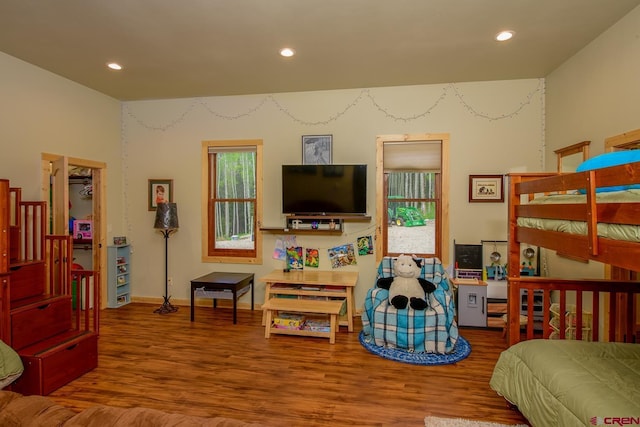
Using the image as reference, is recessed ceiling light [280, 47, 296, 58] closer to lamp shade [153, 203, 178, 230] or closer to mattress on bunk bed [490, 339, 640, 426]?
lamp shade [153, 203, 178, 230]

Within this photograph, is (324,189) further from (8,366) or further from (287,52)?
(8,366)

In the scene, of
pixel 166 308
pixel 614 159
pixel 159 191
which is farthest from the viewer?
pixel 159 191

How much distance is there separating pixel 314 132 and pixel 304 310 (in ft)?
7.48

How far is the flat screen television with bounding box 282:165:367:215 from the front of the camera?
4.18 m

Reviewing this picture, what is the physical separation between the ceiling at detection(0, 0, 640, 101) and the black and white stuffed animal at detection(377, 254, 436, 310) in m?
2.14

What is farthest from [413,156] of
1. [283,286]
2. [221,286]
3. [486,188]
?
[221,286]

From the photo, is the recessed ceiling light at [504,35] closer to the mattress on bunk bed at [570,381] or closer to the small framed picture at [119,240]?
the mattress on bunk bed at [570,381]

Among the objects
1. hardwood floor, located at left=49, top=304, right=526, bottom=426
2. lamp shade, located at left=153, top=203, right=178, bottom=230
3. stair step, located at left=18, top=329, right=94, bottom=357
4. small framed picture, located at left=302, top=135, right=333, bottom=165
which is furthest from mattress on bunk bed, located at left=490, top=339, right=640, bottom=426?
lamp shade, located at left=153, top=203, right=178, bottom=230

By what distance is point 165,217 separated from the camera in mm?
4484

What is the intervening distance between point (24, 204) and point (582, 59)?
5525 millimetres

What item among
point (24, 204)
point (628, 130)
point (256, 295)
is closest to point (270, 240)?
point (256, 295)

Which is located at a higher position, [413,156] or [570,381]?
[413,156]

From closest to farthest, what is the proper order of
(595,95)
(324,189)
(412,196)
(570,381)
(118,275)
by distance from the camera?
(570,381) → (595,95) → (324,189) → (412,196) → (118,275)

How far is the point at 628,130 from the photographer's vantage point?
8.95 feet
